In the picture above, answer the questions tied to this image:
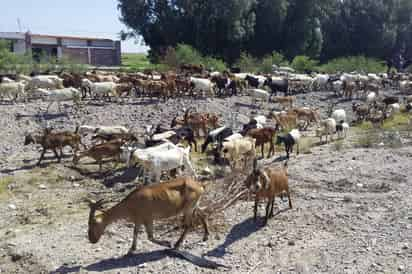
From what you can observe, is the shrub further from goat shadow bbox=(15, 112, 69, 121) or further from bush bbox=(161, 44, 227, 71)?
bush bbox=(161, 44, 227, 71)

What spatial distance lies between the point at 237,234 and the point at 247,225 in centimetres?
43

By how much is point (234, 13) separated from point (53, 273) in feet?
129

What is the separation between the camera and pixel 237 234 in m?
9.18

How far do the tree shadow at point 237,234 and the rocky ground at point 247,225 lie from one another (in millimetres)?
17

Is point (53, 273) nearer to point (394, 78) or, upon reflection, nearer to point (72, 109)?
point (72, 109)

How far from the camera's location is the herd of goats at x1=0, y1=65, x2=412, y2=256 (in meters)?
8.14

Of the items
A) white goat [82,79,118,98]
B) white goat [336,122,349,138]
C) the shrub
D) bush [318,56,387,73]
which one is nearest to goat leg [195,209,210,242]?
the shrub

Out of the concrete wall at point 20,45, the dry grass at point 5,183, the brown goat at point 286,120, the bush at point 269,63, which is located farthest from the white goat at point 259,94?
the concrete wall at point 20,45

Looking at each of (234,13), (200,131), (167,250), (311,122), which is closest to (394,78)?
(234,13)

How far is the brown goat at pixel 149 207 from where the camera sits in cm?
795

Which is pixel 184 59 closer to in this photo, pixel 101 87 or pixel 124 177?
pixel 101 87

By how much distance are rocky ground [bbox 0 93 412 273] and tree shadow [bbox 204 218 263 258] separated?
0.02 metres

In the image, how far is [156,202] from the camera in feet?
26.3

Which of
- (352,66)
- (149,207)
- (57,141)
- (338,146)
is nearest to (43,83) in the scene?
(57,141)
